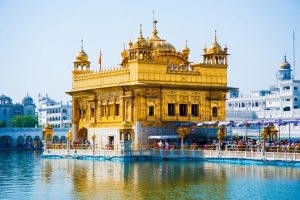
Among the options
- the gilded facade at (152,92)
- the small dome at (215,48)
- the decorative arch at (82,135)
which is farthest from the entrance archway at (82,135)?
the small dome at (215,48)

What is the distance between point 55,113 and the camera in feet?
395

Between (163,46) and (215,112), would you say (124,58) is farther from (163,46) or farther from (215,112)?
(215,112)

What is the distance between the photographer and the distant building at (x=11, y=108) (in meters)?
123

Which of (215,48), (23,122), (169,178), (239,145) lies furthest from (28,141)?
(169,178)

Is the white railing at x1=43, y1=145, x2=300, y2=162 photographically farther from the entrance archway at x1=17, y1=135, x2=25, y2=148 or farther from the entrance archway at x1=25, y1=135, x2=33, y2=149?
the entrance archway at x1=17, y1=135, x2=25, y2=148

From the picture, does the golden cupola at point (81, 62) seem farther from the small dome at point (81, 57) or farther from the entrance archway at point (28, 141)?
the entrance archway at point (28, 141)

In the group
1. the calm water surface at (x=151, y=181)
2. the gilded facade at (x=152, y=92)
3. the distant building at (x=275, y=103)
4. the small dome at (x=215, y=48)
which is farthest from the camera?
the distant building at (x=275, y=103)

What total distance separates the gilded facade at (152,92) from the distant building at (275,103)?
3826 cm

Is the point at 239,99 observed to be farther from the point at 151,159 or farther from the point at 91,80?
the point at 151,159

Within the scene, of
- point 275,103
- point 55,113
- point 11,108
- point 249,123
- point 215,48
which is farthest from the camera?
point 11,108

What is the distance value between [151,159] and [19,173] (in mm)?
9808

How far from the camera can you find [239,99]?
11100 centimetres

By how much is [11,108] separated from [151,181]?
9585cm

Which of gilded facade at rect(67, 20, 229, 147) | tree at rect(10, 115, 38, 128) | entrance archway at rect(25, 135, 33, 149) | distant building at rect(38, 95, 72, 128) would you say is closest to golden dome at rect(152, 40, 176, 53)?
gilded facade at rect(67, 20, 229, 147)
